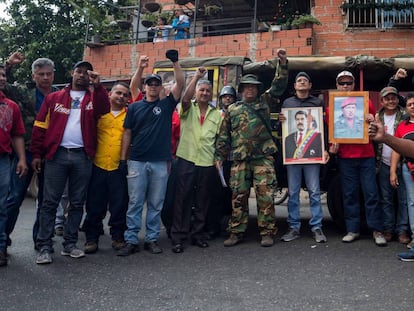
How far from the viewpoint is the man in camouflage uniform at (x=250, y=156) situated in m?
4.89

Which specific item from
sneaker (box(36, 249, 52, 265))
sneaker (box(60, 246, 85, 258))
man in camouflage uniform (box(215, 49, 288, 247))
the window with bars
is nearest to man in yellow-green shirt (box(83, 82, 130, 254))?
sneaker (box(60, 246, 85, 258))

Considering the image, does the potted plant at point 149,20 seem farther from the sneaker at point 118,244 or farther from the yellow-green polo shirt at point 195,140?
the sneaker at point 118,244

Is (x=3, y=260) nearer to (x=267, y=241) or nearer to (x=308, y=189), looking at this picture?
(x=267, y=241)

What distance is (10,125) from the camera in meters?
4.22

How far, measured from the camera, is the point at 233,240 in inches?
194

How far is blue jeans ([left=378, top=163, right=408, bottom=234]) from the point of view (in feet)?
15.9

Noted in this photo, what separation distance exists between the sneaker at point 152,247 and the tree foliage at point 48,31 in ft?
39.5

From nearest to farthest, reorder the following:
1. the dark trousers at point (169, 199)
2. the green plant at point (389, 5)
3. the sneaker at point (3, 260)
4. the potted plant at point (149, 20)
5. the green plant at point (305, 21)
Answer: the sneaker at point (3, 260), the dark trousers at point (169, 199), the green plant at point (305, 21), the green plant at point (389, 5), the potted plant at point (149, 20)

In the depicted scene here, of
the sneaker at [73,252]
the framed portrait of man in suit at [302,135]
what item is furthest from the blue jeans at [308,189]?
the sneaker at [73,252]

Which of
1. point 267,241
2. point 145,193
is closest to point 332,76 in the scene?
point 267,241

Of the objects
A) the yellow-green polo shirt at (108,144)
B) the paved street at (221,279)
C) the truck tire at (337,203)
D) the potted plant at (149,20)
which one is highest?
the potted plant at (149,20)

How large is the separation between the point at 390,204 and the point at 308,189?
92 centimetres

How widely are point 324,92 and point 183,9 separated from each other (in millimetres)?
9879

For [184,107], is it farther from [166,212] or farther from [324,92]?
[324,92]
